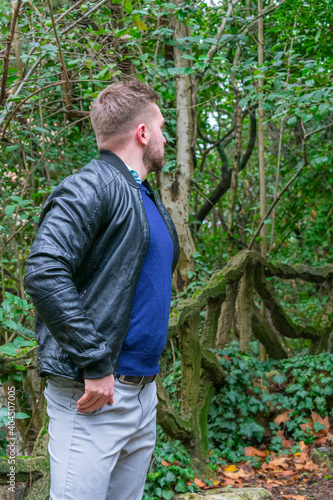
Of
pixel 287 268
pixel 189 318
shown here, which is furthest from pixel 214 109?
pixel 189 318

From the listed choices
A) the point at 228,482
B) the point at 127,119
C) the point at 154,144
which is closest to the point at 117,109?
the point at 127,119

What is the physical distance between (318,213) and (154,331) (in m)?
5.42

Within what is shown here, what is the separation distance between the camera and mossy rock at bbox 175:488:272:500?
3.13m

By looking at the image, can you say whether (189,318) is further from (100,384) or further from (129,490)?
(100,384)

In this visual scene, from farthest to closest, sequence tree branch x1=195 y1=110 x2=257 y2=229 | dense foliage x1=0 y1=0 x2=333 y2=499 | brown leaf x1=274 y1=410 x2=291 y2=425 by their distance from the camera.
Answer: tree branch x1=195 y1=110 x2=257 y2=229
brown leaf x1=274 y1=410 x2=291 y2=425
dense foliage x1=0 y1=0 x2=333 y2=499

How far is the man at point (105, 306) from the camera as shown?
4.99 ft

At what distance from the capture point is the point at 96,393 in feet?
5.03

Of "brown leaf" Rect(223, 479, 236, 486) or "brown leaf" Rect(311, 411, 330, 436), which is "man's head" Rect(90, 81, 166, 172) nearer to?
"brown leaf" Rect(223, 479, 236, 486)

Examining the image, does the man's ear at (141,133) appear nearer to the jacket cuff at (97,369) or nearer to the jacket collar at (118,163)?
A: the jacket collar at (118,163)

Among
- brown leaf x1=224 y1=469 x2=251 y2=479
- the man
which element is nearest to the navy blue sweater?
the man

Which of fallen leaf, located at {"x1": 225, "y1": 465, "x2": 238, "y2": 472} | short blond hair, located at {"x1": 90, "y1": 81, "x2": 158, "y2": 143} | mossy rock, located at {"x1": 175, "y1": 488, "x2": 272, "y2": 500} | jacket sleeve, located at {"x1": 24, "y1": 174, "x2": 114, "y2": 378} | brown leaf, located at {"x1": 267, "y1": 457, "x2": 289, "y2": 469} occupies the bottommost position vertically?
brown leaf, located at {"x1": 267, "y1": 457, "x2": 289, "y2": 469}

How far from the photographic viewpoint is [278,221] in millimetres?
7461

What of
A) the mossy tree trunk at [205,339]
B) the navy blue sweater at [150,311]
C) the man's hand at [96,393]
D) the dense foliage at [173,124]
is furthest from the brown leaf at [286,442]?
the man's hand at [96,393]

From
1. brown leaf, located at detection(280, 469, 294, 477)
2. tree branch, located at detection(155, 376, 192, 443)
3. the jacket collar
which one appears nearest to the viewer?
the jacket collar
